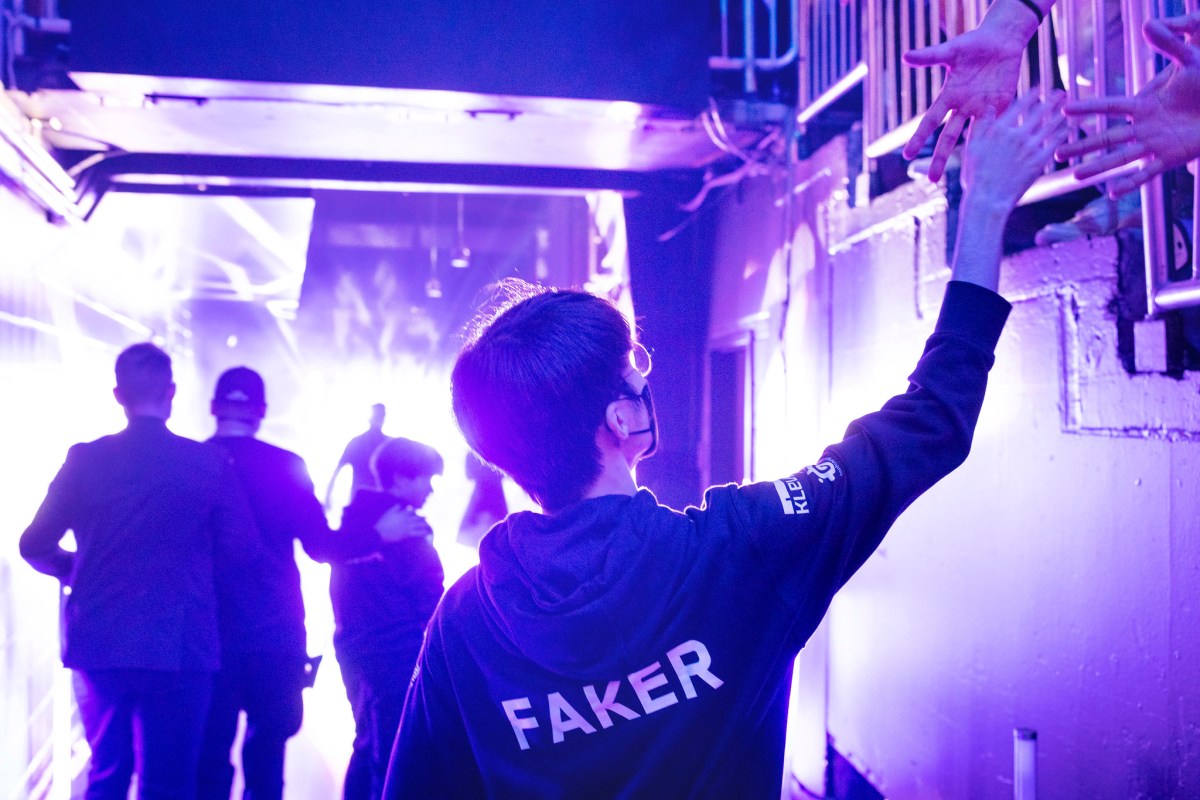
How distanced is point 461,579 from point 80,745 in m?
5.01

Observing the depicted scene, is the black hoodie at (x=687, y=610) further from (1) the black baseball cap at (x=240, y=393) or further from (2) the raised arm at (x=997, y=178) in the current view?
(1) the black baseball cap at (x=240, y=393)

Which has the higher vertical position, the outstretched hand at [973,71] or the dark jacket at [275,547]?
the outstretched hand at [973,71]

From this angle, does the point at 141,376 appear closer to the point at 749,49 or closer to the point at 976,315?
the point at 976,315

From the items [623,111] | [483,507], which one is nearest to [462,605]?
[623,111]

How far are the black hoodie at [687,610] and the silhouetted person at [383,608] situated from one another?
78.6 inches

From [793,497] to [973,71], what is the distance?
68 cm

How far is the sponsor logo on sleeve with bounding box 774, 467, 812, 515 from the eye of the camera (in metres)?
1.11

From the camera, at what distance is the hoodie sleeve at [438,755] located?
124 cm

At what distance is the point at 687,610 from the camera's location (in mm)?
1112

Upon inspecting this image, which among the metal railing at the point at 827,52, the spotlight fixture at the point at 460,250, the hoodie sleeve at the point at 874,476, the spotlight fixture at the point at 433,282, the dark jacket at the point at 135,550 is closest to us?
the hoodie sleeve at the point at 874,476

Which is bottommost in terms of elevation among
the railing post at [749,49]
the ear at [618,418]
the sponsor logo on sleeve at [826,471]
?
the sponsor logo on sleeve at [826,471]

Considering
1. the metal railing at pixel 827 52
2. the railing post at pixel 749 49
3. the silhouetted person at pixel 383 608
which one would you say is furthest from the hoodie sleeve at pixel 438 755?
the railing post at pixel 749 49

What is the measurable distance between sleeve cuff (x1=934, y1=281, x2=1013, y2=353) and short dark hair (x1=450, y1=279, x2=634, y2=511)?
44cm

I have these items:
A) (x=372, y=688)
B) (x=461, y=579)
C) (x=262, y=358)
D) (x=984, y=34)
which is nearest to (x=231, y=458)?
(x=372, y=688)
